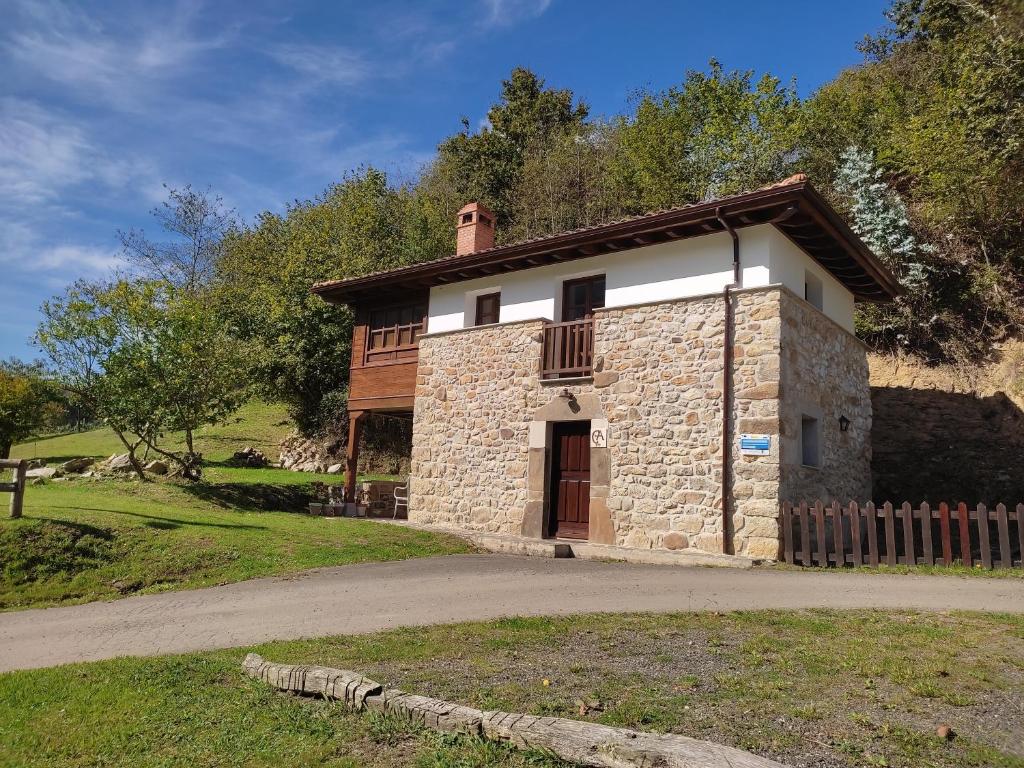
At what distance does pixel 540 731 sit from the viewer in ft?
11.0

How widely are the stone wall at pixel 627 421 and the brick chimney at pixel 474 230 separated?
8.99 feet

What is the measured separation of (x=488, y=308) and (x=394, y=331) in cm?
290

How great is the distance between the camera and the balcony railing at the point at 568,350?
13211 millimetres

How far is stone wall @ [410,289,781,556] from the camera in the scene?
11.0m

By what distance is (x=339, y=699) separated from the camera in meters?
4.20

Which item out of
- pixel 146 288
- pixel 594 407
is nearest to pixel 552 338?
pixel 594 407

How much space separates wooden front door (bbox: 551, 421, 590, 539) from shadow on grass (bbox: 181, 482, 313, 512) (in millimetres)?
6881

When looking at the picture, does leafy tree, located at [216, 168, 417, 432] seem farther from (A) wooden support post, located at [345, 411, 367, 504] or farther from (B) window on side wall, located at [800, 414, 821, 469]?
(B) window on side wall, located at [800, 414, 821, 469]

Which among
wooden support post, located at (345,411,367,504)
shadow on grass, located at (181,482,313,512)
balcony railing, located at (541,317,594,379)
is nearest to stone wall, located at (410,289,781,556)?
balcony railing, located at (541,317,594,379)

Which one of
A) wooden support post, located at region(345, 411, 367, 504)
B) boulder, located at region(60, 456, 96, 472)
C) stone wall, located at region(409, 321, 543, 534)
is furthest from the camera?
boulder, located at region(60, 456, 96, 472)

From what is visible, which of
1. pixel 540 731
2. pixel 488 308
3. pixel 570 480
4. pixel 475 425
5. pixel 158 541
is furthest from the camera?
pixel 488 308

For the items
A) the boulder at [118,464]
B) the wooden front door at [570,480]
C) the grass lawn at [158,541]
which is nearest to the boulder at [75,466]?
the boulder at [118,464]

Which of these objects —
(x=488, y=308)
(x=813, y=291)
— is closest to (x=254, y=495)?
(x=488, y=308)

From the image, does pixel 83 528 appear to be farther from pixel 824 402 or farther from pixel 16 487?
pixel 824 402
